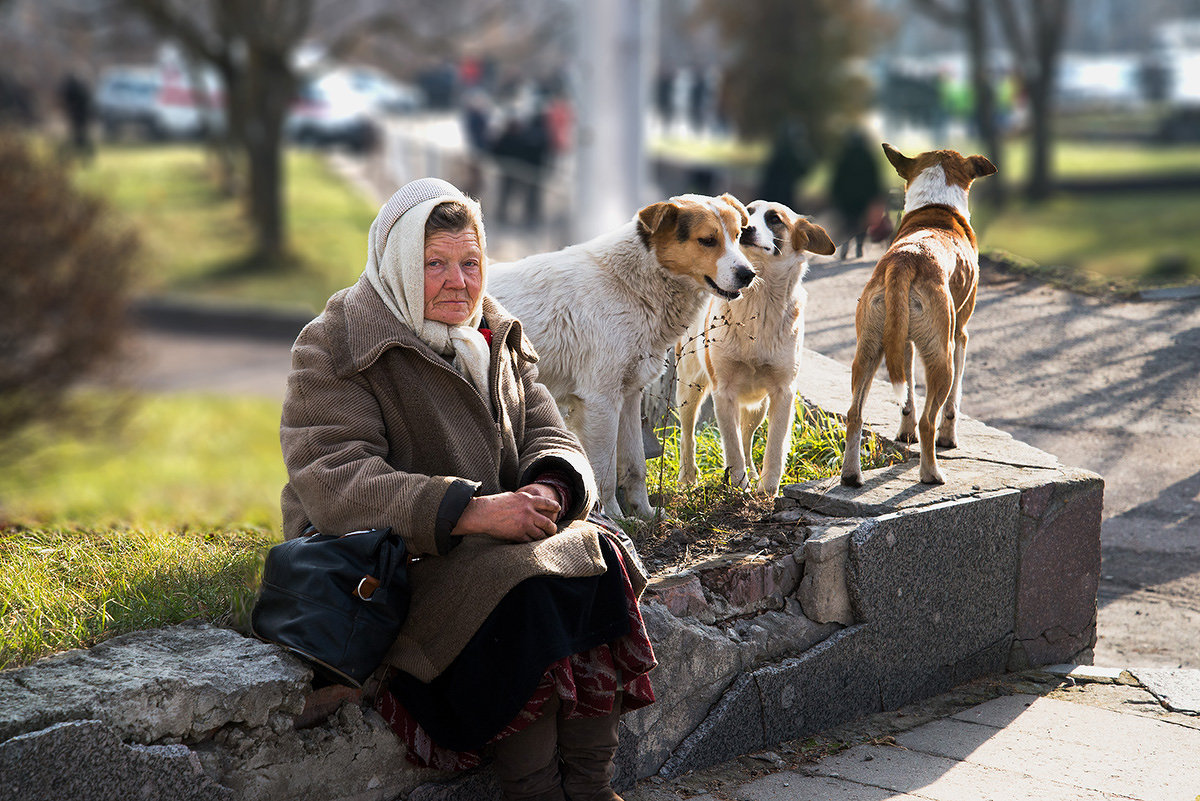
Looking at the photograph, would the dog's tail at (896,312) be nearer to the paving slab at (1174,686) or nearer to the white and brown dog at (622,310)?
the white and brown dog at (622,310)

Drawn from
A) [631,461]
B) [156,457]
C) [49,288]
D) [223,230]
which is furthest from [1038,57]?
[631,461]

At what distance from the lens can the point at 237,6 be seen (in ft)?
65.1

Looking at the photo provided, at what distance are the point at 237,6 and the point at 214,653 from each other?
18.6m

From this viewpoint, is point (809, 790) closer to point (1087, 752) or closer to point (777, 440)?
point (1087, 752)

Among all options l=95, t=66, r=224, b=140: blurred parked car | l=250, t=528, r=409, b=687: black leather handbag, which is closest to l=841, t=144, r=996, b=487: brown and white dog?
l=250, t=528, r=409, b=687: black leather handbag

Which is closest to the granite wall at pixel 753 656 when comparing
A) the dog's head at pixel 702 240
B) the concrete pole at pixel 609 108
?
the dog's head at pixel 702 240

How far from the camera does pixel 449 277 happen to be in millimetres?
3445

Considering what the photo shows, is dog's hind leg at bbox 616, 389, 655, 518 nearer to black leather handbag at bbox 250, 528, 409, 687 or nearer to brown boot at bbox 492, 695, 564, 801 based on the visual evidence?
brown boot at bbox 492, 695, 564, 801

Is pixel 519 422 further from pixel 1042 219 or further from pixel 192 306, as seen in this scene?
pixel 1042 219

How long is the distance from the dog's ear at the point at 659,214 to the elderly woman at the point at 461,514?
0.98 m

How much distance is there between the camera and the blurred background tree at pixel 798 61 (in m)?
24.7

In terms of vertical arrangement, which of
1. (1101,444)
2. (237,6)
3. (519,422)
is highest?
(237,6)

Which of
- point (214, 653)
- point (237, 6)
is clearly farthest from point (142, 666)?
point (237, 6)

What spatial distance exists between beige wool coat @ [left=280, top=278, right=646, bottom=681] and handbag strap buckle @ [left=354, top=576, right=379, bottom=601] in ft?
0.50
